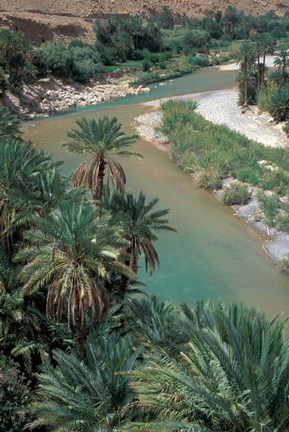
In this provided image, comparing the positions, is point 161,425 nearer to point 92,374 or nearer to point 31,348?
point 92,374

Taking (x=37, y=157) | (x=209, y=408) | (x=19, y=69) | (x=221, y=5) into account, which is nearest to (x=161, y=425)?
(x=209, y=408)

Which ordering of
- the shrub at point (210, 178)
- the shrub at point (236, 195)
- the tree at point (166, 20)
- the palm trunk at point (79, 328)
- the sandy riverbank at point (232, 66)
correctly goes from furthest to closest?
1. the tree at point (166, 20)
2. the sandy riverbank at point (232, 66)
3. the shrub at point (210, 178)
4. the shrub at point (236, 195)
5. the palm trunk at point (79, 328)

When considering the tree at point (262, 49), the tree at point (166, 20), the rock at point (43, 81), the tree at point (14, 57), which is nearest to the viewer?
the tree at point (262, 49)

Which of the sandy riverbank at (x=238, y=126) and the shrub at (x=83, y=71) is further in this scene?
the shrub at (x=83, y=71)

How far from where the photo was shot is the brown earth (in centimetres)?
8056

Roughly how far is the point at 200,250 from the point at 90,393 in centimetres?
1558

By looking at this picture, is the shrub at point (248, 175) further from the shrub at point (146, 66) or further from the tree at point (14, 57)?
the shrub at point (146, 66)

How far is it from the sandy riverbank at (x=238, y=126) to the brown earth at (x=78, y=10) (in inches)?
1185

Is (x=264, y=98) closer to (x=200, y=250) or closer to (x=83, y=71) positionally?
(x=200, y=250)

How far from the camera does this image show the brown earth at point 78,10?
8056 cm

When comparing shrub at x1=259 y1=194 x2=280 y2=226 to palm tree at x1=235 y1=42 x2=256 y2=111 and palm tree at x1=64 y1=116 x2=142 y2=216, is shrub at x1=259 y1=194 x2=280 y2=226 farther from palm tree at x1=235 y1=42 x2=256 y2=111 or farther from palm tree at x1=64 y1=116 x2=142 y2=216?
palm tree at x1=235 y1=42 x2=256 y2=111

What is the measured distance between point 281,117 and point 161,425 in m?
40.4

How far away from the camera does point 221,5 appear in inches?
5610

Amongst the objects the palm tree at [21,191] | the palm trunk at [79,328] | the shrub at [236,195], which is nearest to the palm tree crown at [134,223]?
the palm tree at [21,191]
